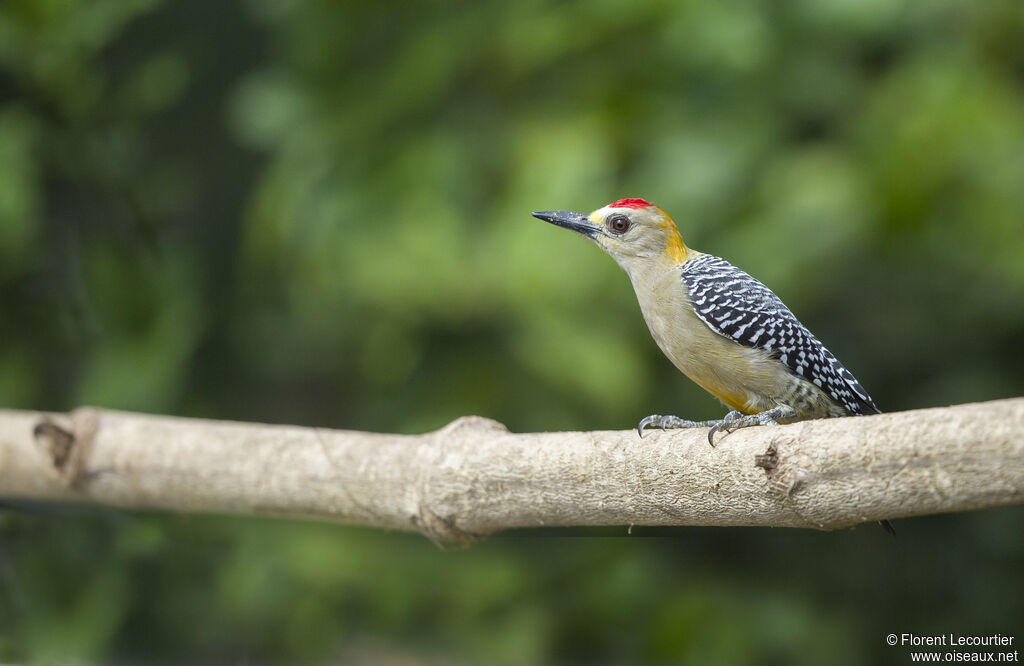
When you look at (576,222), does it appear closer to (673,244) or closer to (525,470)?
(673,244)

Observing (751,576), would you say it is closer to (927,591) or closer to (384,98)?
(927,591)

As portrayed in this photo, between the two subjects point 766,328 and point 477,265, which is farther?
point 477,265

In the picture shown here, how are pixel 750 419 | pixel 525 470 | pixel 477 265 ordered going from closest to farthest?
pixel 750 419 < pixel 525 470 < pixel 477 265

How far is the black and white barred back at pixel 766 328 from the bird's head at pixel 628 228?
0.05 metres

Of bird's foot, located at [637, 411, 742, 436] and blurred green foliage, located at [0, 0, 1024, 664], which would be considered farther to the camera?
blurred green foliage, located at [0, 0, 1024, 664]

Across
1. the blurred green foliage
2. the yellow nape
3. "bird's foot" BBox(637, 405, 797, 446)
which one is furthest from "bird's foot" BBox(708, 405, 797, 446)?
the blurred green foliage

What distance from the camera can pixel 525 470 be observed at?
1.09 meters

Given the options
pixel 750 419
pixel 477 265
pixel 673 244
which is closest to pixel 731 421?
pixel 750 419

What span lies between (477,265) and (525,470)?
0.89 meters

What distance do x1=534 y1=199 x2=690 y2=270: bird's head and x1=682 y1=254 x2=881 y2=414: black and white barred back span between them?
0.17 ft

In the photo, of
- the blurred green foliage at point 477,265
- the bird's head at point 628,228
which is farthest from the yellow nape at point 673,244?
the blurred green foliage at point 477,265

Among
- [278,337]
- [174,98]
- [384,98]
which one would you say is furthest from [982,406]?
[174,98]

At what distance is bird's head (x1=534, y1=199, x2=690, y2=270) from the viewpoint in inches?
41.8

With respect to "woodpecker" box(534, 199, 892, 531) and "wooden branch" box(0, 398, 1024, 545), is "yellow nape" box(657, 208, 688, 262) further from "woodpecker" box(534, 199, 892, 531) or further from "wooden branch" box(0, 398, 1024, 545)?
"wooden branch" box(0, 398, 1024, 545)
